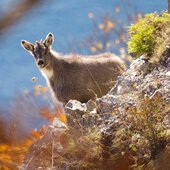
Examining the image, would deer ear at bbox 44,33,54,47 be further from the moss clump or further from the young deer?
the moss clump

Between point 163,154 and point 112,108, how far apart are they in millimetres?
1408

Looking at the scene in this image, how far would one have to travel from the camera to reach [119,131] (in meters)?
6.90

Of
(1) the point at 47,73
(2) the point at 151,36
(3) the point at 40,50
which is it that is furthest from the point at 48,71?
(2) the point at 151,36

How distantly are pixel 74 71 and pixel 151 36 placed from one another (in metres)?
3.01

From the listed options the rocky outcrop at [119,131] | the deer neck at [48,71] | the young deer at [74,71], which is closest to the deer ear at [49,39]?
the young deer at [74,71]

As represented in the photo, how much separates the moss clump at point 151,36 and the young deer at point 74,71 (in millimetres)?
1794

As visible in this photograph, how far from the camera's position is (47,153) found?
25.8ft

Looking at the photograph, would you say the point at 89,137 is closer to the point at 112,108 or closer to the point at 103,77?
the point at 112,108

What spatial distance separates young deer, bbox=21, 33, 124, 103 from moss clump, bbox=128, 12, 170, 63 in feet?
5.88

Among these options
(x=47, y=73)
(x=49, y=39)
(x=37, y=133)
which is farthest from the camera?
(x=49, y=39)

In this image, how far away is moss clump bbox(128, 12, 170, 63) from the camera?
27.7 feet

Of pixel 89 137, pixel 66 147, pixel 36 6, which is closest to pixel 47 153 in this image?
pixel 66 147

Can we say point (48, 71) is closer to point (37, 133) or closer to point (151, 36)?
point (37, 133)

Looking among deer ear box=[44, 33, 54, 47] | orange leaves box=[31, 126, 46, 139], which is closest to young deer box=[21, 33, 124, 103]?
deer ear box=[44, 33, 54, 47]
